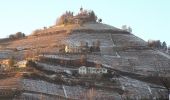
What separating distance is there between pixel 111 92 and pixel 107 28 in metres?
54.5

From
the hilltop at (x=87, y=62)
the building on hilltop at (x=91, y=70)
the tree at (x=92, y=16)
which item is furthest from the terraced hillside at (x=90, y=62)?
the tree at (x=92, y=16)

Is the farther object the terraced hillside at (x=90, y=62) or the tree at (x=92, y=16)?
the tree at (x=92, y=16)

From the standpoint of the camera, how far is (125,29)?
146875 millimetres

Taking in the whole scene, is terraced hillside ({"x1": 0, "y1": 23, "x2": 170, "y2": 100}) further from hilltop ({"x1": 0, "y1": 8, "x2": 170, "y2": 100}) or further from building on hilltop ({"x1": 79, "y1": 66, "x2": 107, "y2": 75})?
building on hilltop ({"x1": 79, "y1": 66, "x2": 107, "y2": 75})

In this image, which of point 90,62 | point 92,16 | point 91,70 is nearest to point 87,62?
point 90,62

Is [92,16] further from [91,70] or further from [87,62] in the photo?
[91,70]

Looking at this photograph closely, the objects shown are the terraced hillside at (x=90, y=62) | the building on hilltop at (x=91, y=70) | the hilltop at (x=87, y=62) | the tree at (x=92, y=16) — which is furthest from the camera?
the tree at (x=92, y=16)

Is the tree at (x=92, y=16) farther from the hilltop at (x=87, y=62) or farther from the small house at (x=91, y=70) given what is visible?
the small house at (x=91, y=70)

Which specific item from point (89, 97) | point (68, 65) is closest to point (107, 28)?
point (68, 65)

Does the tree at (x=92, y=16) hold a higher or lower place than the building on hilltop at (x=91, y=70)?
higher

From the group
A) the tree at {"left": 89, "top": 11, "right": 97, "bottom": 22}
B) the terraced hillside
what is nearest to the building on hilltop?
the terraced hillside

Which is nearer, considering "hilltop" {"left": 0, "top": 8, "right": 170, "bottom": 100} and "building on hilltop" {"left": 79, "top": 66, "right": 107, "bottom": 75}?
"hilltop" {"left": 0, "top": 8, "right": 170, "bottom": 100}

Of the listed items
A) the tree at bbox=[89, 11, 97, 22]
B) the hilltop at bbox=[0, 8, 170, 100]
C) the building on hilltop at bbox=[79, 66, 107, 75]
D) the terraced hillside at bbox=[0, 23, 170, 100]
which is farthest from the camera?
the tree at bbox=[89, 11, 97, 22]

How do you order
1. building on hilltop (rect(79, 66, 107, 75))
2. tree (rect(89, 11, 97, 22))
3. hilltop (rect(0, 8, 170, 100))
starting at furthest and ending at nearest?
tree (rect(89, 11, 97, 22)), building on hilltop (rect(79, 66, 107, 75)), hilltop (rect(0, 8, 170, 100))
